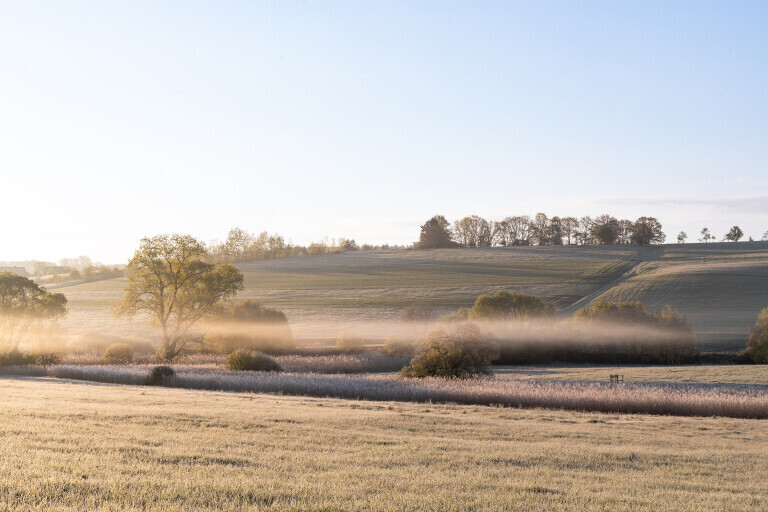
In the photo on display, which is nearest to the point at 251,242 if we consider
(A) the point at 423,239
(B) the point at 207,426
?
(A) the point at 423,239

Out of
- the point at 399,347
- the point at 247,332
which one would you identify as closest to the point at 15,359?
the point at 247,332

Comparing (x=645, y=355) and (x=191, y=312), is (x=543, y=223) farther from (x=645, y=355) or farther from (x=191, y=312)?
(x=191, y=312)

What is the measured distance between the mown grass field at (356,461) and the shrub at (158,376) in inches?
504

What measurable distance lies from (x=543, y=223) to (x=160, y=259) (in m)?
124

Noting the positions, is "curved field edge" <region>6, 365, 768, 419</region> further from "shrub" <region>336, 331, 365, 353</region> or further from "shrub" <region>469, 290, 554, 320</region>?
"shrub" <region>469, 290, 554, 320</region>

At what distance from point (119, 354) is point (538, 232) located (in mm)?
129854

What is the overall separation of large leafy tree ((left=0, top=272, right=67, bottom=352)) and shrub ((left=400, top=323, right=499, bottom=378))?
3259 centimetres

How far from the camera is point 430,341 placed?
35531 millimetres

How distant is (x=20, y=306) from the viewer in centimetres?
5038

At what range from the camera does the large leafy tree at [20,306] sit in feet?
162

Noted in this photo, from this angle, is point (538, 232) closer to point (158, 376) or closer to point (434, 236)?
point (434, 236)

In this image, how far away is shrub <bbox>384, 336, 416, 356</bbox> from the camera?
54.5 metres

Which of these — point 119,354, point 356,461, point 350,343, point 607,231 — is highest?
point 607,231

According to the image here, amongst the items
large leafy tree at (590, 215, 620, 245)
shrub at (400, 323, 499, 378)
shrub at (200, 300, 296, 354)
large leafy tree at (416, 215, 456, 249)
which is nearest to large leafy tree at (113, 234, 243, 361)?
shrub at (200, 300, 296, 354)
